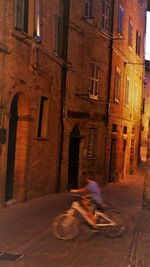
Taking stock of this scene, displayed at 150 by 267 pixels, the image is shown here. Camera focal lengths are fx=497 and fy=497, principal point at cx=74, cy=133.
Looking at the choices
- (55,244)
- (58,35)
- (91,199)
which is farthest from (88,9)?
(55,244)

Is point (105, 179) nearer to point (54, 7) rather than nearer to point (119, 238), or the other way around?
point (54, 7)

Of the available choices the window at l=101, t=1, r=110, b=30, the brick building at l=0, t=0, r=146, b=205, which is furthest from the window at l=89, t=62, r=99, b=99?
the window at l=101, t=1, r=110, b=30

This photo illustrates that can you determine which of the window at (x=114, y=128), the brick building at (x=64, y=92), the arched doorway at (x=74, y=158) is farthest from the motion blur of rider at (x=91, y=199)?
the window at (x=114, y=128)

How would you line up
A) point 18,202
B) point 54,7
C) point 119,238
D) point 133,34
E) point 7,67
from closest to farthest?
point 119,238
point 7,67
point 18,202
point 54,7
point 133,34

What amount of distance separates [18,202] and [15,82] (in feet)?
12.3

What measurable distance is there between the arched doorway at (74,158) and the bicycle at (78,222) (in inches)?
427

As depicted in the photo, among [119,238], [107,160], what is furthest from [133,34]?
[119,238]

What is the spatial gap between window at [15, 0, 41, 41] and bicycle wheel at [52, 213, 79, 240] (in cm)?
642

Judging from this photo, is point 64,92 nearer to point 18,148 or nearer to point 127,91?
point 18,148

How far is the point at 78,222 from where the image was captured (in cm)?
1012

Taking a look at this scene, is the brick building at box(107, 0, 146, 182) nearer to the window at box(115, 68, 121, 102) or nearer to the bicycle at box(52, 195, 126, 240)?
the window at box(115, 68, 121, 102)

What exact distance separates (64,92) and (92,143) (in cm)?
495

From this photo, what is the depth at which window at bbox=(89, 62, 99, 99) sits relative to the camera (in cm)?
2316

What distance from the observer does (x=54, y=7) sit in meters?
18.1
